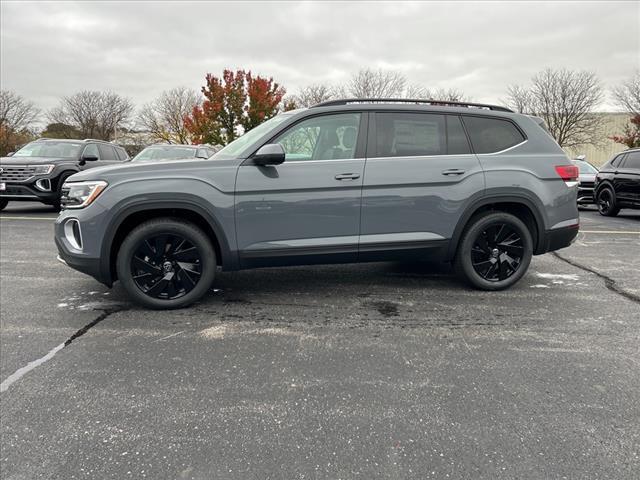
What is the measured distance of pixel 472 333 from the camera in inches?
133

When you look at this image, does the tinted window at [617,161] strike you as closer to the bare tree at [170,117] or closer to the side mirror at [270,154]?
the side mirror at [270,154]

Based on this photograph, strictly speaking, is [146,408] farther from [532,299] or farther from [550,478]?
[532,299]

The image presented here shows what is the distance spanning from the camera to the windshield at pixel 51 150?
1066 cm

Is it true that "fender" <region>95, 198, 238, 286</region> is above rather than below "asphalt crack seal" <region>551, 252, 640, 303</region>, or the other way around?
above

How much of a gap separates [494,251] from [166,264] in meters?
3.20

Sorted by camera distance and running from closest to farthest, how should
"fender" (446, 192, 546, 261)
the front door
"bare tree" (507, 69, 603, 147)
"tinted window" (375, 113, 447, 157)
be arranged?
the front door < "tinted window" (375, 113, 447, 157) < "fender" (446, 192, 546, 261) < "bare tree" (507, 69, 603, 147)

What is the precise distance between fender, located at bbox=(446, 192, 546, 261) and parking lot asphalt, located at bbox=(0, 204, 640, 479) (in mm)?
522

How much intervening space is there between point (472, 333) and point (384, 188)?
147 centimetres

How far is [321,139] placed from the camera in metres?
4.05

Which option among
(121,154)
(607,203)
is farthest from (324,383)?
(121,154)

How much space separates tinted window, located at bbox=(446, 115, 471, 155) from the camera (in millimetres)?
4285

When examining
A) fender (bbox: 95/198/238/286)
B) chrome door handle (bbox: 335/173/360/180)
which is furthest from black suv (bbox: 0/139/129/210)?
chrome door handle (bbox: 335/173/360/180)

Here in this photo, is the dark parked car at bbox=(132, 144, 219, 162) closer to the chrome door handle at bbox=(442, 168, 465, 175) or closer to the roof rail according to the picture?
the roof rail

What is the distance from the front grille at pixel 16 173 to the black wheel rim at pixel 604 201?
14290 mm
